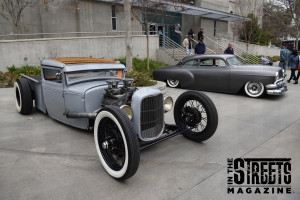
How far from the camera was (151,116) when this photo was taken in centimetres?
345

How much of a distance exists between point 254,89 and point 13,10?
12.9 metres

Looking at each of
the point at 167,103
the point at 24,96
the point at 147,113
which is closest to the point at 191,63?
the point at 167,103

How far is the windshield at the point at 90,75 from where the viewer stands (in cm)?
446

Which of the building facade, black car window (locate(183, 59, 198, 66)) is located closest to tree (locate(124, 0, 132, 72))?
black car window (locate(183, 59, 198, 66))

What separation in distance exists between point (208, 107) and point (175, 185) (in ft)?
4.60

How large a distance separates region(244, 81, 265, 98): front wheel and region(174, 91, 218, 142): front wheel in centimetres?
432

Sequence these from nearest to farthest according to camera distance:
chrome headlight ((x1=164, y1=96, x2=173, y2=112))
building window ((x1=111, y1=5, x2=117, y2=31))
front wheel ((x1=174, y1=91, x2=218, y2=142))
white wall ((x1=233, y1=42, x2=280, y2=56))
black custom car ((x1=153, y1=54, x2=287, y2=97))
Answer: front wheel ((x1=174, y1=91, x2=218, y2=142)), chrome headlight ((x1=164, y1=96, x2=173, y2=112)), black custom car ((x1=153, y1=54, x2=287, y2=97)), building window ((x1=111, y1=5, x2=117, y2=31)), white wall ((x1=233, y1=42, x2=280, y2=56))

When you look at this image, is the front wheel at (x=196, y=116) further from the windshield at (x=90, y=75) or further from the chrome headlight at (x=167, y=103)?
the windshield at (x=90, y=75)

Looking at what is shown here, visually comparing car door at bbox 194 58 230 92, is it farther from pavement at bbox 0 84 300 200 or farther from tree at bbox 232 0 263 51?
tree at bbox 232 0 263 51

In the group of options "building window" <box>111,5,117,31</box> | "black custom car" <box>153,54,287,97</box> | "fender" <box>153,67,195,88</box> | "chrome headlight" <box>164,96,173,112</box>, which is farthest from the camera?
"building window" <box>111,5,117,31</box>

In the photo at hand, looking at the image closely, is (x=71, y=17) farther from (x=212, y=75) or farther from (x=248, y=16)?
(x=248, y=16)

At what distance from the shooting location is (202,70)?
8523mm

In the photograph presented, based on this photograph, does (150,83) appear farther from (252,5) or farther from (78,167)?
(252,5)

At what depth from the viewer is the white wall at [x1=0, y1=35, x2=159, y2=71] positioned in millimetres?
11617
